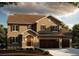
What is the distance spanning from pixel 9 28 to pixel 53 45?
0.98 metres

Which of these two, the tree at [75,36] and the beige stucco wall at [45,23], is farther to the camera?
the beige stucco wall at [45,23]

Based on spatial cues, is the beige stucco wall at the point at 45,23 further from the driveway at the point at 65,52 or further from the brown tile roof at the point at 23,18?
the driveway at the point at 65,52

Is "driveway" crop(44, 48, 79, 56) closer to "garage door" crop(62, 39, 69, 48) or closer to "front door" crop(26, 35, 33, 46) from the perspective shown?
"garage door" crop(62, 39, 69, 48)

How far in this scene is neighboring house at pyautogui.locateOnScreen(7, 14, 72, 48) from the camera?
33.5 ft

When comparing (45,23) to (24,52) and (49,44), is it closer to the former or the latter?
(49,44)

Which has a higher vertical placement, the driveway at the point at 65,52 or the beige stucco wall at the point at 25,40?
the beige stucco wall at the point at 25,40

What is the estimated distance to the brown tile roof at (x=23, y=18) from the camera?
10188 millimetres

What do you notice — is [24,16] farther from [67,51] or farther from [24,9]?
[67,51]

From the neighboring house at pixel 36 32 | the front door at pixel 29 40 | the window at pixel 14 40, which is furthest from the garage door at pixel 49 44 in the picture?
the window at pixel 14 40

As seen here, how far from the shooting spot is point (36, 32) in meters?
10.2

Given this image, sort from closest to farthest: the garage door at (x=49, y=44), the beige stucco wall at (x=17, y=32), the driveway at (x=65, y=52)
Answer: the driveway at (x=65, y=52) < the beige stucco wall at (x=17, y=32) < the garage door at (x=49, y=44)

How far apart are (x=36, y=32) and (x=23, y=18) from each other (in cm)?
40

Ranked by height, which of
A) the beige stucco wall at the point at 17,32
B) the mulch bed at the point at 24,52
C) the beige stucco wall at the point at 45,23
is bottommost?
the mulch bed at the point at 24,52

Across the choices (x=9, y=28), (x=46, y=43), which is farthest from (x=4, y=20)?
(x=46, y=43)
